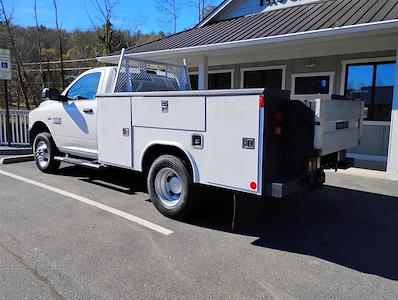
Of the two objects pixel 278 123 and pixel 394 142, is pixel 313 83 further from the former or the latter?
pixel 278 123

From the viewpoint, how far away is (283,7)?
39.5ft

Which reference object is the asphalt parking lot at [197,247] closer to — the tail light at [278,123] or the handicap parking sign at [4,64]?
the tail light at [278,123]

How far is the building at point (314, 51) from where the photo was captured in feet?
26.6

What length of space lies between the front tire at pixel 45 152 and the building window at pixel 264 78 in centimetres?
708

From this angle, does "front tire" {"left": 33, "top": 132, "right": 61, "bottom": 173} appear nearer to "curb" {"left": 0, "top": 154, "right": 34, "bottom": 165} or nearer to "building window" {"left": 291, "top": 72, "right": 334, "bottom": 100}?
"curb" {"left": 0, "top": 154, "right": 34, "bottom": 165}

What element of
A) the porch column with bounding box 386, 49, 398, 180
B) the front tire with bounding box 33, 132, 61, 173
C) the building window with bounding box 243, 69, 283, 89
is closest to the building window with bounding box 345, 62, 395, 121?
the porch column with bounding box 386, 49, 398, 180

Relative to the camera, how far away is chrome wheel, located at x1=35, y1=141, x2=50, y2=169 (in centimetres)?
796

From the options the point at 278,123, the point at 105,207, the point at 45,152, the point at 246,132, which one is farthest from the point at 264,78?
the point at 246,132

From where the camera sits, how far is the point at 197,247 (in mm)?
4227

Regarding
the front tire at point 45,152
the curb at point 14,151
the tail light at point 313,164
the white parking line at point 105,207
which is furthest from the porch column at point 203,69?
the tail light at point 313,164

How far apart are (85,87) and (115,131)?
174 cm

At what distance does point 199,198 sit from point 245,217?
90 cm

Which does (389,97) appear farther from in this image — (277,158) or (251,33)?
(277,158)

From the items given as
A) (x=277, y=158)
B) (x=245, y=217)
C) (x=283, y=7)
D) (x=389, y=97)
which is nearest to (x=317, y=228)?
(x=245, y=217)
